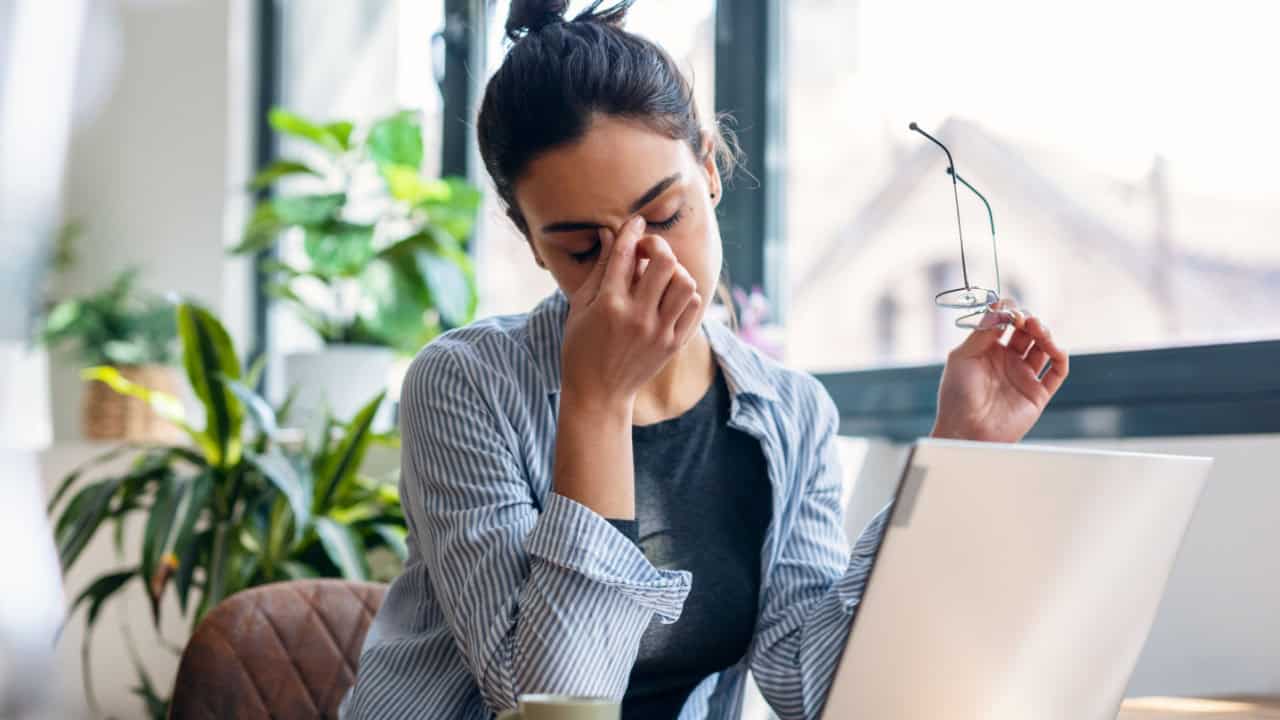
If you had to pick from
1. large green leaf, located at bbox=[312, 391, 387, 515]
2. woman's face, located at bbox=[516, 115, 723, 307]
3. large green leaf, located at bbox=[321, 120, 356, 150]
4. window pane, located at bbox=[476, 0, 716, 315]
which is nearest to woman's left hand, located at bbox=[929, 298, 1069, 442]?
woman's face, located at bbox=[516, 115, 723, 307]

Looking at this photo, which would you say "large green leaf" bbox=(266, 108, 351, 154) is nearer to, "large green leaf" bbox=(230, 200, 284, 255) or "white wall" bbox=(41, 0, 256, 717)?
"large green leaf" bbox=(230, 200, 284, 255)

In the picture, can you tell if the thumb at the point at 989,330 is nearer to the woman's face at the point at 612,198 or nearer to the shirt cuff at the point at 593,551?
the woman's face at the point at 612,198

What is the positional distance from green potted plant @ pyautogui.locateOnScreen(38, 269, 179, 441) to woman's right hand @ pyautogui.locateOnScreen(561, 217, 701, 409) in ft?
7.34

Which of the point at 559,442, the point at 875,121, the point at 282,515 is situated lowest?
the point at 282,515

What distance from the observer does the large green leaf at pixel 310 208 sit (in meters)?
2.54

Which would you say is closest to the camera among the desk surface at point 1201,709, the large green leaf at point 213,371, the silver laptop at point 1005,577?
the silver laptop at point 1005,577

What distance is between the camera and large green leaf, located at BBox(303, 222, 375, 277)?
2.53m

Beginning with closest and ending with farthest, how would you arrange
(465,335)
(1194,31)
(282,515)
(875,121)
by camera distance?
(465,335) < (1194,31) < (875,121) < (282,515)

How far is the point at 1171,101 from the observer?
4.65ft

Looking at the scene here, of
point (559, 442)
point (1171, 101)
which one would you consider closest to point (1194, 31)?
point (1171, 101)

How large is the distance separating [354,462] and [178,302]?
425 mm

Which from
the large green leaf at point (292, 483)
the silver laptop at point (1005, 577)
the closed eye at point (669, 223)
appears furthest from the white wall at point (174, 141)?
the silver laptop at point (1005, 577)

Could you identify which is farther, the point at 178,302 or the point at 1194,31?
the point at 178,302

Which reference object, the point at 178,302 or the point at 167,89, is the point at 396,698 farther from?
the point at 167,89
